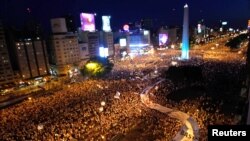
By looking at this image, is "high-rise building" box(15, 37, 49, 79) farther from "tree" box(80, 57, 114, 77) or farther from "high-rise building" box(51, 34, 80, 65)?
"tree" box(80, 57, 114, 77)

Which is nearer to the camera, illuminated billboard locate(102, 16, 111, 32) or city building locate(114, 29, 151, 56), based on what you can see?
illuminated billboard locate(102, 16, 111, 32)

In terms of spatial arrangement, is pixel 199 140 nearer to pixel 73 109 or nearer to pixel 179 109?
pixel 179 109

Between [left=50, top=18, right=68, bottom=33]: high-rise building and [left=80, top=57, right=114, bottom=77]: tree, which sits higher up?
[left=50, top=18, right=68, bottom=33]: high-rise building

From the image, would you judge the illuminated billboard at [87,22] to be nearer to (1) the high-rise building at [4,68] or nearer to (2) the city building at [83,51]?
(2) the city building at [83,51]

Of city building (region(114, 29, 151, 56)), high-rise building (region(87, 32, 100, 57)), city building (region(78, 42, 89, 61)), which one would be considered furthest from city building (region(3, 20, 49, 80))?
city building (region(114, 29, 151, 56))

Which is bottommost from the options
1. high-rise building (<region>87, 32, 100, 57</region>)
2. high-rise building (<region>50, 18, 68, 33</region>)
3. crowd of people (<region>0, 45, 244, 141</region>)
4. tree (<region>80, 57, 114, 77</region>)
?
crowd of people (<region>0, 45, 244, 141</region>)

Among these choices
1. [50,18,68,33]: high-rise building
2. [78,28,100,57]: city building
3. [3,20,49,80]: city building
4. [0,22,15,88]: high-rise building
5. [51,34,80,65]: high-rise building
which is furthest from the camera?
[78,28,100,57]: city building

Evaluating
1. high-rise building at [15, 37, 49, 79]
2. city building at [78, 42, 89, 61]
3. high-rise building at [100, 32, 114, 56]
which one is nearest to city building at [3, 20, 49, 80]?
high-rise building at [15, 37, 49, 79]

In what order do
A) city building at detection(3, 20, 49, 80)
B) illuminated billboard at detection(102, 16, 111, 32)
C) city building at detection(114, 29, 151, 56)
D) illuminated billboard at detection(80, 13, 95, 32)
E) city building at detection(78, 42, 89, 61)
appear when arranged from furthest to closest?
city building at detection(114, 29, 151, 56) → illuminated billboard at detection(102, 16, 111, 32) → city building at detection(78, 42, 89, 61) → illuminated billboard at detection(80, 13, 95, 32) → city building at detection(3, 20, 49, 80)

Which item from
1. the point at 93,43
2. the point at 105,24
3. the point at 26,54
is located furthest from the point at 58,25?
the point at 105,24

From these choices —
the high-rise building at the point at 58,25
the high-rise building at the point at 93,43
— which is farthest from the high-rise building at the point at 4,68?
the high-rise building at the point at 93,43
